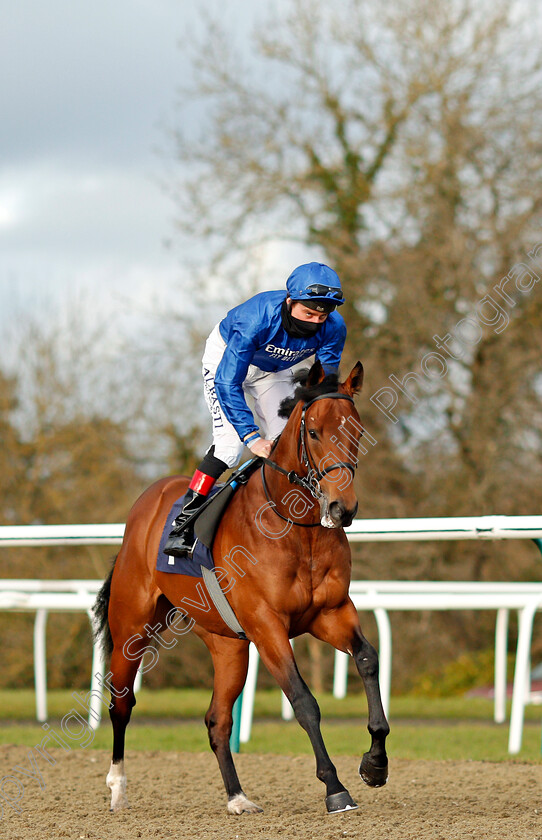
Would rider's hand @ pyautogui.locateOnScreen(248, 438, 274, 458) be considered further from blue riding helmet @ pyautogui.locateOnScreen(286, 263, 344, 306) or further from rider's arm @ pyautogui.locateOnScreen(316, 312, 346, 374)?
blue riding helmet @ pyautogui.locateOnScreen(286, 263, 344, 306)

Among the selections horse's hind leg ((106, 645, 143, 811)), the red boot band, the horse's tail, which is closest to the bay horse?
horse's hind leg ((106, 645, 143, 811))

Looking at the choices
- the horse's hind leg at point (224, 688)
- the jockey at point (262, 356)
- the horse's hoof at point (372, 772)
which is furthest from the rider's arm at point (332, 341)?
the horse's hoof at point (372, 772)

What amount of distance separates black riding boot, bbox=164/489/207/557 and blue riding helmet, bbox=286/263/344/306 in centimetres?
112

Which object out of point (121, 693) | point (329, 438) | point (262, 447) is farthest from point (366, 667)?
point (121, 693)

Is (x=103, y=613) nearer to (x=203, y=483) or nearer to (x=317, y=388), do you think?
(x=203, y=483)

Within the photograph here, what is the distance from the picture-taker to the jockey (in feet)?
14.0

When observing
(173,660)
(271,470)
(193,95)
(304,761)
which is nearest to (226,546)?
(271,470)

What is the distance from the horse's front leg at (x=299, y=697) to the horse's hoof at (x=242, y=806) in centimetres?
58

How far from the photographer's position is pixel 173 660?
13.9 metres

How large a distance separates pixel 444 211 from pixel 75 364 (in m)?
6.62

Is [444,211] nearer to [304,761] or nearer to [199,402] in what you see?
[199,402]

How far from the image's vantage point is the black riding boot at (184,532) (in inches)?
182

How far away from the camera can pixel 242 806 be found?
4.25 m

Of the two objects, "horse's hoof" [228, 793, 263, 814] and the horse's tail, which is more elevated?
the horse's tail
